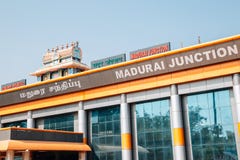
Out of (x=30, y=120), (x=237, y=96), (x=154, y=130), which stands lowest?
(x=154, y=130)

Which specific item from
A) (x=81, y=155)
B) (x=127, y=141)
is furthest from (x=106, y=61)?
(x=81, y=155)

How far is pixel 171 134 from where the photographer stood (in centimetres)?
2941

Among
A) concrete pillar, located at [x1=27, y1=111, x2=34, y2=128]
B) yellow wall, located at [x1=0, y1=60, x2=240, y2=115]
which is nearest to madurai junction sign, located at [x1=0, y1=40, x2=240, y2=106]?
yellow wall, located at [x1=0, y1=60, x2=240, y2=115]

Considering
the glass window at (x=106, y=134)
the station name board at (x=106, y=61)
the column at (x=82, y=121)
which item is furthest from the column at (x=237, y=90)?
the column at (x=82, y=121)

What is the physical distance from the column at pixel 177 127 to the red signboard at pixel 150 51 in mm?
5464

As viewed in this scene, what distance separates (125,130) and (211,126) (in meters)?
8.79

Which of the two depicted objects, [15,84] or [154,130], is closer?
[154,130]

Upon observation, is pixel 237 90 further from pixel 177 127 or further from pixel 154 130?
pixel 154 130

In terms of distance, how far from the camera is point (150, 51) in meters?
33.7

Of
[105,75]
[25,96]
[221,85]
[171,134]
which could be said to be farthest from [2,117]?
[221,85]

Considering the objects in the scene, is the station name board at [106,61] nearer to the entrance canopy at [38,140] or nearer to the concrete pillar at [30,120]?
the entrance canopy at [38,140]

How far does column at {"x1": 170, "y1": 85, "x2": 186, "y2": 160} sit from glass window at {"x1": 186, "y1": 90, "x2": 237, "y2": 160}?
3.53ft

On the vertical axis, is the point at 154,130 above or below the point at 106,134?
above

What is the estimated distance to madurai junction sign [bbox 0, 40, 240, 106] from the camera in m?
27.0
